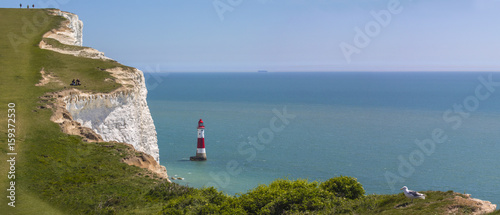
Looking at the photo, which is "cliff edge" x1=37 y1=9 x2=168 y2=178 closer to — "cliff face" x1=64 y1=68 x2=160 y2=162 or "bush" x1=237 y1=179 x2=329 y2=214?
"cliff face" x1=64 y1=68 x2=160 y2=162

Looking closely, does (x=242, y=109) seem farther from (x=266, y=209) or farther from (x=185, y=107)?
(x=266, y=209)

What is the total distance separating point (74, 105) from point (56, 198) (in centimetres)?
1406

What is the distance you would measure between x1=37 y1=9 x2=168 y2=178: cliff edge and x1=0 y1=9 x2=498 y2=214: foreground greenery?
4.06 feet

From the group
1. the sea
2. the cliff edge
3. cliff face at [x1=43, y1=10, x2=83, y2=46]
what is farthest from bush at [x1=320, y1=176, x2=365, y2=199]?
cliff face at [x1=43, y1=10, x2=83, y2=46]

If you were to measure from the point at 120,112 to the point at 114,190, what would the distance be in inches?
598

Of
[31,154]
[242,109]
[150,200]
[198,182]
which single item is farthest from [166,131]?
→ [150,200]

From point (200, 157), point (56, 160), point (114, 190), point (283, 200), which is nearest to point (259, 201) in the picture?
point (283, 200)

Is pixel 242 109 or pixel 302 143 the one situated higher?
pixel 242 109

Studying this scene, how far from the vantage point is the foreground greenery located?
66.3ft

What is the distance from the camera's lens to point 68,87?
36312 mm

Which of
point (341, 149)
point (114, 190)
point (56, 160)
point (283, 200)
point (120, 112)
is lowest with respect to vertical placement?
point (283, 200)

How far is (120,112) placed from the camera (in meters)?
37.2

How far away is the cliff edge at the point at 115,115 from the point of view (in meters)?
31.4

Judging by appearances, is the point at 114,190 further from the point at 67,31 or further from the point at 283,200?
the point at 67,31
